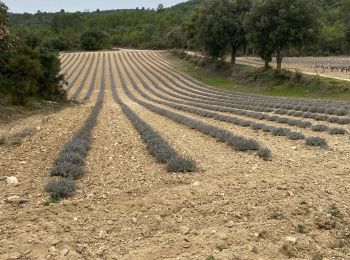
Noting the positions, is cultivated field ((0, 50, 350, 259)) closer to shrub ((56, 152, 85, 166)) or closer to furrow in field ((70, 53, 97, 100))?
shrub ((56, 152, 85, 166))

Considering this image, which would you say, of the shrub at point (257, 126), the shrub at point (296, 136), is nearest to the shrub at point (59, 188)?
the shrub at point (296, 136)

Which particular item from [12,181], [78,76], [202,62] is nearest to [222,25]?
[202,62]

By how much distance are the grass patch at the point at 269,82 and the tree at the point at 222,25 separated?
4.20m

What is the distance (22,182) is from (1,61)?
914 inches

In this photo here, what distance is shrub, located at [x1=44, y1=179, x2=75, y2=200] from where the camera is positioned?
905cm

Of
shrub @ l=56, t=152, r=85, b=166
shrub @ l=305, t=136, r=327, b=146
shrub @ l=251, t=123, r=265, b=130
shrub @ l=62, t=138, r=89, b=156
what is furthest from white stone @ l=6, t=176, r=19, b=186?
shrub @ l=251, t=123, r=265, b=130

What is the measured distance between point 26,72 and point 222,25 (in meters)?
40.0

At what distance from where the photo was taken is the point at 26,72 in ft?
106

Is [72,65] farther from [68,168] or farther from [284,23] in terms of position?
[68,168]

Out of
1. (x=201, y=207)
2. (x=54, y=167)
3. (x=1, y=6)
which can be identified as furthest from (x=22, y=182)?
(x=1, y=6)

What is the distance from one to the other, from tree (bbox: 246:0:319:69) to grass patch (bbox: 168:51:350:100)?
417 centimetres

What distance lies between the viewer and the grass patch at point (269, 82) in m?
40.8

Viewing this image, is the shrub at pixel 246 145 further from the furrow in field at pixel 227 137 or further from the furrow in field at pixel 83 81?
the furrow in field at pixel 83 81

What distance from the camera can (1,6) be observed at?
63.3 ft
